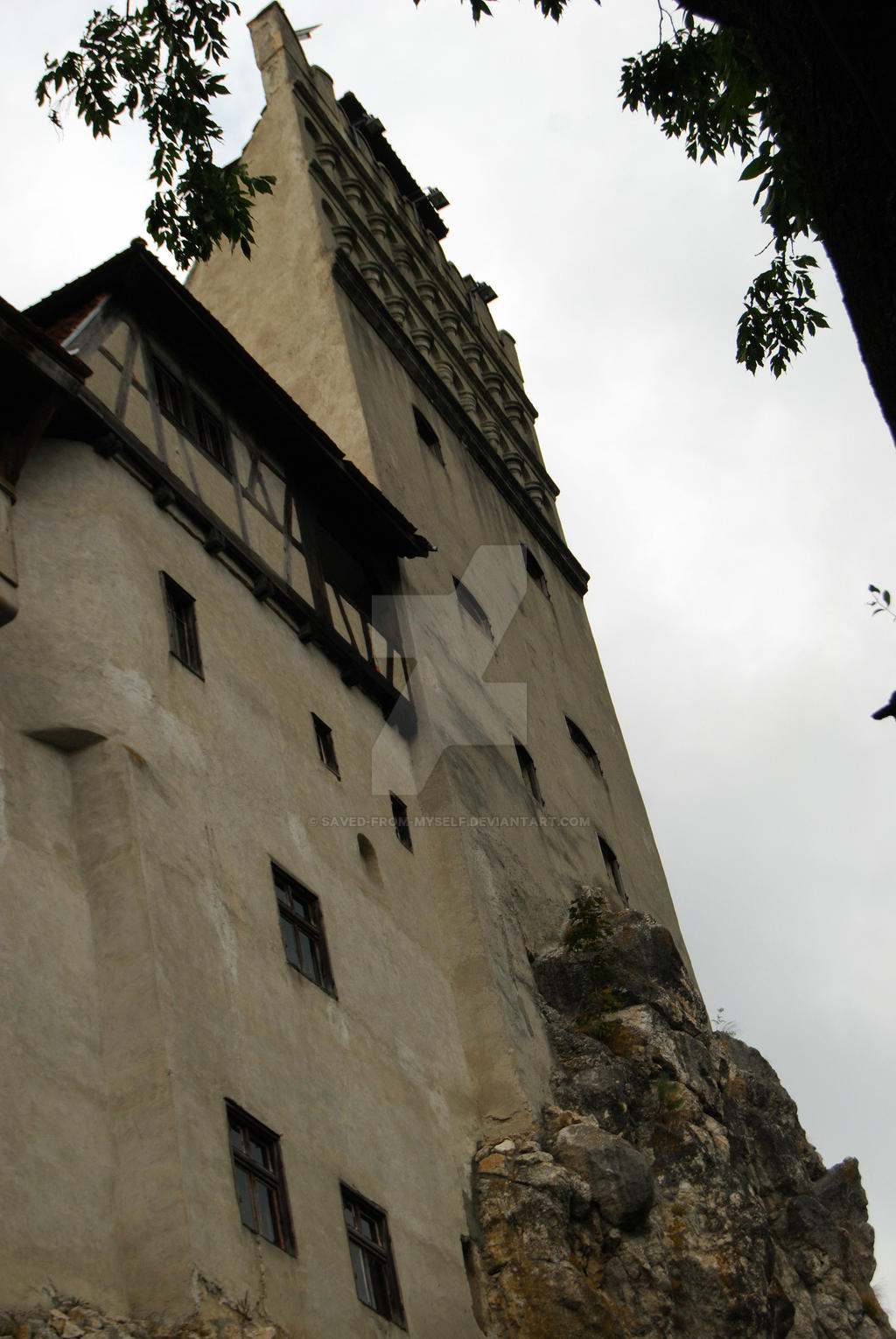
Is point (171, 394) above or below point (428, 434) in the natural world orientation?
below

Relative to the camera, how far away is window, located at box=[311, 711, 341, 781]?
1664 centimetres

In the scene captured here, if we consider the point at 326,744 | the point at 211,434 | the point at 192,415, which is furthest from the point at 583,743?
the point at 192,415

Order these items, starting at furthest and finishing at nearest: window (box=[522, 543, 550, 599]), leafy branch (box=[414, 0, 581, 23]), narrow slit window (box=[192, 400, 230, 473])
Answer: window (box=[522, 543, 550, 599]), narrow slit window (box=[192, 400, 230, 473]), leafy branch (box=[414, 0, 581, 23])

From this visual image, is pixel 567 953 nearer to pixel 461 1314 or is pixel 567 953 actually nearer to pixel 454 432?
pixel 461 1314

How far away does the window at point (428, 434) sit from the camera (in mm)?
25750

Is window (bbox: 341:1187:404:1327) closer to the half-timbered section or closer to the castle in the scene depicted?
the castle

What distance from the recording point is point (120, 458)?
49.9 feet

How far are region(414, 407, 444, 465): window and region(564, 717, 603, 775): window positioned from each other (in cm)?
467

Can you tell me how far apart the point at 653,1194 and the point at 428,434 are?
44.5 ft

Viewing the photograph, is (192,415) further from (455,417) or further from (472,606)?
(455,417)

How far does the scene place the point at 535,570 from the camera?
92.4ft

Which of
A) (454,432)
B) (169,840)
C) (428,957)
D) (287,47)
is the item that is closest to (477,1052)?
(428,957)

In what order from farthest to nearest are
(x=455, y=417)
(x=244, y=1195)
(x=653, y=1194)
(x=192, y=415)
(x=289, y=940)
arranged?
(x=455, y=417) < (x=192, y=415) < (x=653, y=1194) < (x=289, y=940) < (x=244, y=1195)

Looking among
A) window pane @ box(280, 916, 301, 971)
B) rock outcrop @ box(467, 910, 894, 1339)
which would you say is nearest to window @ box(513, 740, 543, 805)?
rock outcrop @ box(467, 910, 894, 1339)
